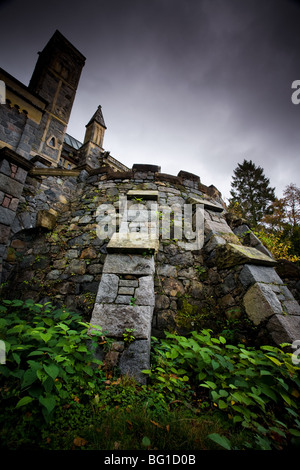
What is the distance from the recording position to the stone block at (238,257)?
2.93 metres

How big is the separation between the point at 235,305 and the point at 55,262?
10.9 feet

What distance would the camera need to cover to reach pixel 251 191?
16.3 m

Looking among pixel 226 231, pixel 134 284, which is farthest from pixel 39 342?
pixel 226 231

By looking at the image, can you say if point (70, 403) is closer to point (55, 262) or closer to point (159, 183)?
point (55, 262)

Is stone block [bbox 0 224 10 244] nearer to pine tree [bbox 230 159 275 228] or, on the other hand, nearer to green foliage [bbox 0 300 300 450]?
green foliage [bbox 0 300 300 450]

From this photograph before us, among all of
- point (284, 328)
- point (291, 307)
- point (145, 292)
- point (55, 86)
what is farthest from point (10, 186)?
point (55, 86)

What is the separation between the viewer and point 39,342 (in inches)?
67.8

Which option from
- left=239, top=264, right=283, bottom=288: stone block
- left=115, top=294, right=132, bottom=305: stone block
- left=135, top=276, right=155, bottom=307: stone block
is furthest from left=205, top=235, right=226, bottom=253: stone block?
left=115, top=294, right=132, bottom=305: stone block

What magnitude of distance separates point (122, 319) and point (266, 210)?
16095 mm

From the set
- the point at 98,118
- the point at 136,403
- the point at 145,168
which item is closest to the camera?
the point at 136,403

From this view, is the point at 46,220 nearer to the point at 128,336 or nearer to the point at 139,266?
the point at 139,266

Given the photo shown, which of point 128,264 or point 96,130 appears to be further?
point 96,130

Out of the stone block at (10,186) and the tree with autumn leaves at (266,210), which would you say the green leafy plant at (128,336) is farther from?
the tree with autumn leaves at (266,210)

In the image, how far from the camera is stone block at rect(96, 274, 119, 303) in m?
2.25
